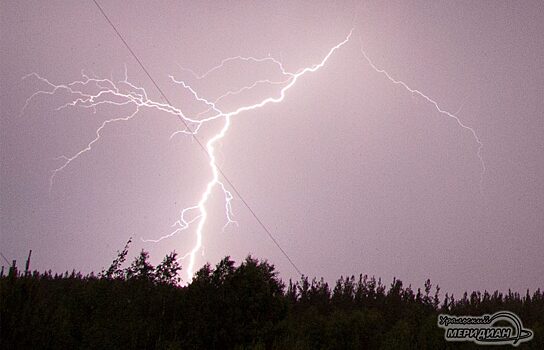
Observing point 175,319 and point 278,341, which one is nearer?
point 278,341

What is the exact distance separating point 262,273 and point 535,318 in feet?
114

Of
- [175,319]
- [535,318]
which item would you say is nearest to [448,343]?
[175,319]

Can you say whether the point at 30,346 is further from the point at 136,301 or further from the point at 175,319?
the point at 136,301

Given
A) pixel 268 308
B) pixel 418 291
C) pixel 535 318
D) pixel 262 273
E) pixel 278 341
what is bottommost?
pixel 278 341

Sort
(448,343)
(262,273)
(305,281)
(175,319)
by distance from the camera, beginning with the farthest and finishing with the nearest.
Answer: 1. (305,281)
2. (448,343)
3. (175,319)
4. (262,273)

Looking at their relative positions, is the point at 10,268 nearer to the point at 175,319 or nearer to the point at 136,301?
the point at 175,319

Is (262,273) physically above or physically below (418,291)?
below

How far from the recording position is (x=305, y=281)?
6575 centimetres

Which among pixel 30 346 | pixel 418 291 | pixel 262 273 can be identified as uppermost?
pixel 418 291

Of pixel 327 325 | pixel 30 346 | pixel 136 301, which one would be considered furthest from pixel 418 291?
pixel 30 346

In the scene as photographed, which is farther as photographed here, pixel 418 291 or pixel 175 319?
pixel 418 291

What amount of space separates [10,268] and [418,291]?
5666 cm

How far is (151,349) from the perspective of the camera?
20.0 metres

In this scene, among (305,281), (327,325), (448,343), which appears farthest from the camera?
(305,281)
